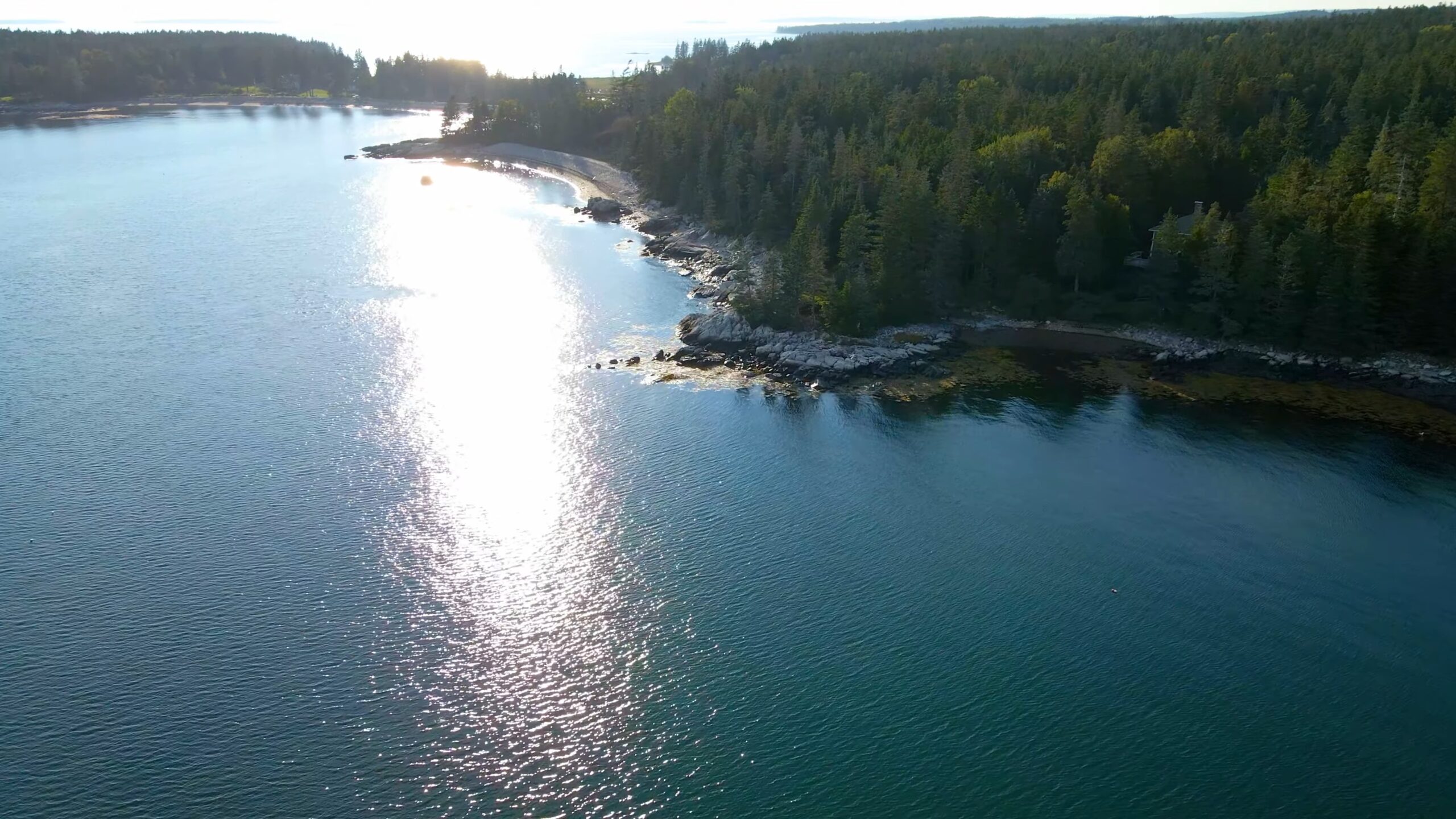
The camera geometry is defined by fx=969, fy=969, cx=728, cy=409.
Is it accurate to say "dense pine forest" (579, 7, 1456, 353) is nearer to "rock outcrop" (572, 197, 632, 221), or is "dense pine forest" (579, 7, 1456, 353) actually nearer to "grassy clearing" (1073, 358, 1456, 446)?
"grassy clearing" (1073, 358, 1456, 446)

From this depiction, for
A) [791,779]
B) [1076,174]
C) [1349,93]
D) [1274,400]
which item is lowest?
[791,779]

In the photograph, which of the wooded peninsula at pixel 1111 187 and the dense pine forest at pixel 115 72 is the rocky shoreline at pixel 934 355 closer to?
the wooded peninsula at pixel 1111 187

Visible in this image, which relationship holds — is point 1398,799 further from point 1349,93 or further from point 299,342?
point 1349,93

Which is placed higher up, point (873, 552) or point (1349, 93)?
point (1349, 93)

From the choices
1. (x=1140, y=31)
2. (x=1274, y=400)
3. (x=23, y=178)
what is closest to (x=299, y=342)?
(x=1274, y=400)

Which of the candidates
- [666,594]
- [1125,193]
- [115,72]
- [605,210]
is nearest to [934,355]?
[1125,193]

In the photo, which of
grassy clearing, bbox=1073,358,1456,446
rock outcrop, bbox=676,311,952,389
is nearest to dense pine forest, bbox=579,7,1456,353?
rock outcrop, bbox=676,311,952,389
